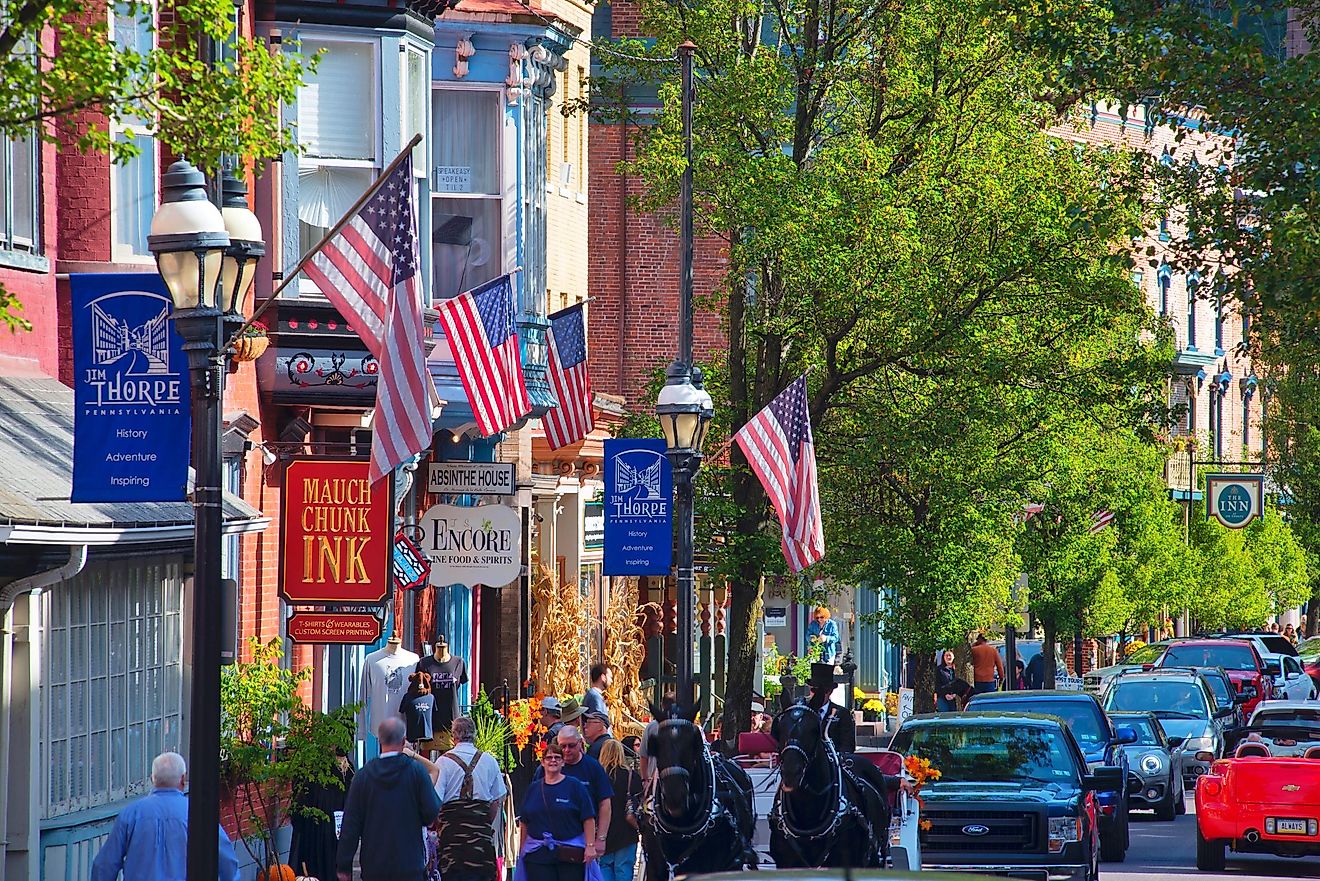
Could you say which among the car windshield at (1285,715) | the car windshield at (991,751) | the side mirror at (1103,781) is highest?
the car windshield at (991,751)

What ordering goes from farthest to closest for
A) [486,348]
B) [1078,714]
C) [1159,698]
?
1. [1159,698]
2. [1078,714]
3. [486,348]

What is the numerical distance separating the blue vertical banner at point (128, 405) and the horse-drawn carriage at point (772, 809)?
3.82 m

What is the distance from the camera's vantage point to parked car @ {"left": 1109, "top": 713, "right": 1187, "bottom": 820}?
27766mm

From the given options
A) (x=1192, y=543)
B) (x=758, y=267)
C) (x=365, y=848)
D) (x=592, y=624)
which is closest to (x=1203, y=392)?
(x=1192, y=543)

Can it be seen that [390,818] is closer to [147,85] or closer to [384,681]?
[147,85]

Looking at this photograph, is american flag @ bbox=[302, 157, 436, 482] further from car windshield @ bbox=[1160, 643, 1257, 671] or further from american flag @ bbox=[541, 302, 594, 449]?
car windshield @ bbox=[1160, 643, 1257, 671]

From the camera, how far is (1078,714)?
2409 cm

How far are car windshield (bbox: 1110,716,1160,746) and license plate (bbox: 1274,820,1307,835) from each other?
5548 millimetres

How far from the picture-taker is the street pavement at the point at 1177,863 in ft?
71.8

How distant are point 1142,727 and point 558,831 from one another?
14.5 meters

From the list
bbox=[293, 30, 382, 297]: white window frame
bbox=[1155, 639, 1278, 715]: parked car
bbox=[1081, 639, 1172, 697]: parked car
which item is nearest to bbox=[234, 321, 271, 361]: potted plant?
bbox=[293, 30, 382, 297]: white window frame

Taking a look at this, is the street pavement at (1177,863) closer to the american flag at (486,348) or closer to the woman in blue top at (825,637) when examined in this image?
the american flag at (486,348)

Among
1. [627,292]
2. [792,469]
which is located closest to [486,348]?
[792,469]

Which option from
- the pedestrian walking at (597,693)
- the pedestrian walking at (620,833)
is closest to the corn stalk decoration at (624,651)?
the pedestrian walking at (597,693)
